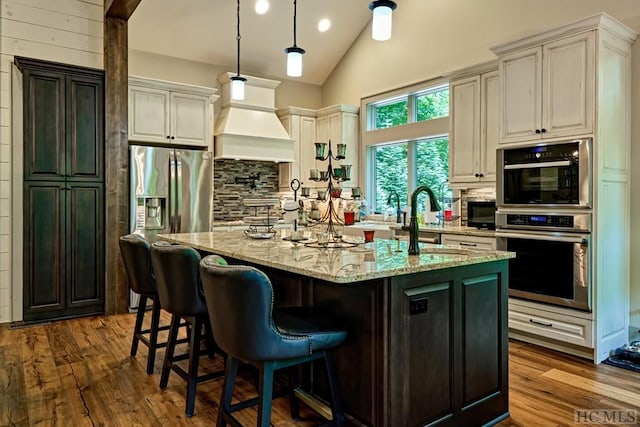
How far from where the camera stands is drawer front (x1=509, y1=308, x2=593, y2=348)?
11.2 feet

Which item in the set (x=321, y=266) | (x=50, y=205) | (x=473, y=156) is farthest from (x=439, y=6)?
(x=50, y=205)

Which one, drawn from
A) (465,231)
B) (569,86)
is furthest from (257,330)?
(569,86)

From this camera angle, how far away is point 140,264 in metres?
3.17

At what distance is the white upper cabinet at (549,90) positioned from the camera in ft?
11.2

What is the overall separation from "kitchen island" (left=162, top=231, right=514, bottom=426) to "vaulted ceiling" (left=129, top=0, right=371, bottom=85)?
161 inches

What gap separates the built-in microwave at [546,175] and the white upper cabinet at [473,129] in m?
0.53

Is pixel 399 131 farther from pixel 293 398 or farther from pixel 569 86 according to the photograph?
pixel 293 398

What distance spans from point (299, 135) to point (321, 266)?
15.8ft

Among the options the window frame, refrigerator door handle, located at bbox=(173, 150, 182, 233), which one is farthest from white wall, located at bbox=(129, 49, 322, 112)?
refrigerator door handle, located at bbox=(173, 150, 182, 233)

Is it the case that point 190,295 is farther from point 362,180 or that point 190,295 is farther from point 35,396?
point 362,180

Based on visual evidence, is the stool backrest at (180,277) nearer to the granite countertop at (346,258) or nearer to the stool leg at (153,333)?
the granite countertop at (346,258)

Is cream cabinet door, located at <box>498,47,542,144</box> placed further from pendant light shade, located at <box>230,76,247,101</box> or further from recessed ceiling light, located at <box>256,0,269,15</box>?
recessed ceiling light, located at <box>256,0,269,15</box>

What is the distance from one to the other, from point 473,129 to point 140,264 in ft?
11.4

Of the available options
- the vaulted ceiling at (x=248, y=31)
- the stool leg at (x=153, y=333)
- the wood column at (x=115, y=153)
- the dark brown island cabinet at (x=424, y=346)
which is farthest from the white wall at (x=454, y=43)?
the stool leg at (x=153, y=333)
